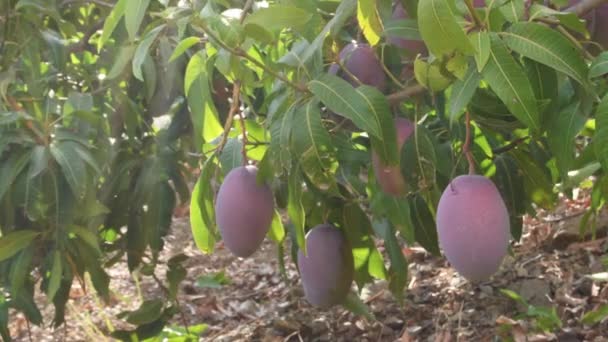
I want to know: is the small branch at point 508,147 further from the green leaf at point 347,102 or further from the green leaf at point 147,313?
the green leaf at point 147,313

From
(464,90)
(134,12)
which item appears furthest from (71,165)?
(464,90)

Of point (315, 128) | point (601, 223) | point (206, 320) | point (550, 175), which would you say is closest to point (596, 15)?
point (315, 128)

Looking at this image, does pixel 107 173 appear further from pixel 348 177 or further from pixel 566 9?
pixel 566 9

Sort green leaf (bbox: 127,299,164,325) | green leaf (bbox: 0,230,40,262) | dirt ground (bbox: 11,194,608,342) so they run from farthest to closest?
dirt ground (bbox: 11,194,608,342) < green leaf (bbox: 127,299,164,325) < green leaf (bbox: 0,230,40,262)

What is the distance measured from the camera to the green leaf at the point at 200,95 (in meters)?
1.38

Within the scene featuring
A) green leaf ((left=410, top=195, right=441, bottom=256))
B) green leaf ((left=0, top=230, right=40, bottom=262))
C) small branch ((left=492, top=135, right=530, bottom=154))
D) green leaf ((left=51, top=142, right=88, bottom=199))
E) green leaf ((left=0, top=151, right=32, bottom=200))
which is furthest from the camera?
green leaf ((left=0, top=230, right=40, bottom=262))

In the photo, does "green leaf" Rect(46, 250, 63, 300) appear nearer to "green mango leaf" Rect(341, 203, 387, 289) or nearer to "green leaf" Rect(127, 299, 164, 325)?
"green leaf" Rect(127, 299, 164, 325)

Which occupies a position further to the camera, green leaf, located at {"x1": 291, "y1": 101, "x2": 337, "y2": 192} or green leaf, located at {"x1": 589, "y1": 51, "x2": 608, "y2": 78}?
green leaf, located at {"x1": 291, "y1": 101, "x2": 337, "y2": 192}

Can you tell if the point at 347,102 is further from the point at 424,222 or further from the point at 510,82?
the point at 424,222

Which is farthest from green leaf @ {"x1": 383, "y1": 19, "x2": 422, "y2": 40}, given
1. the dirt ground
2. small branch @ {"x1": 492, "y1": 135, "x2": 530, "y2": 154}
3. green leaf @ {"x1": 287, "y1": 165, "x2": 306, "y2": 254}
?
the dirt ground

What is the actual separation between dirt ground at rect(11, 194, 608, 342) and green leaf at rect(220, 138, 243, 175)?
1094 mm

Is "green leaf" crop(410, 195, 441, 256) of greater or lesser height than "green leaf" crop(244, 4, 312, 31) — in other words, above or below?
below

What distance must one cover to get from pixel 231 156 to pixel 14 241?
32.1 inches

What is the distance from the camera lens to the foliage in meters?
1.07
